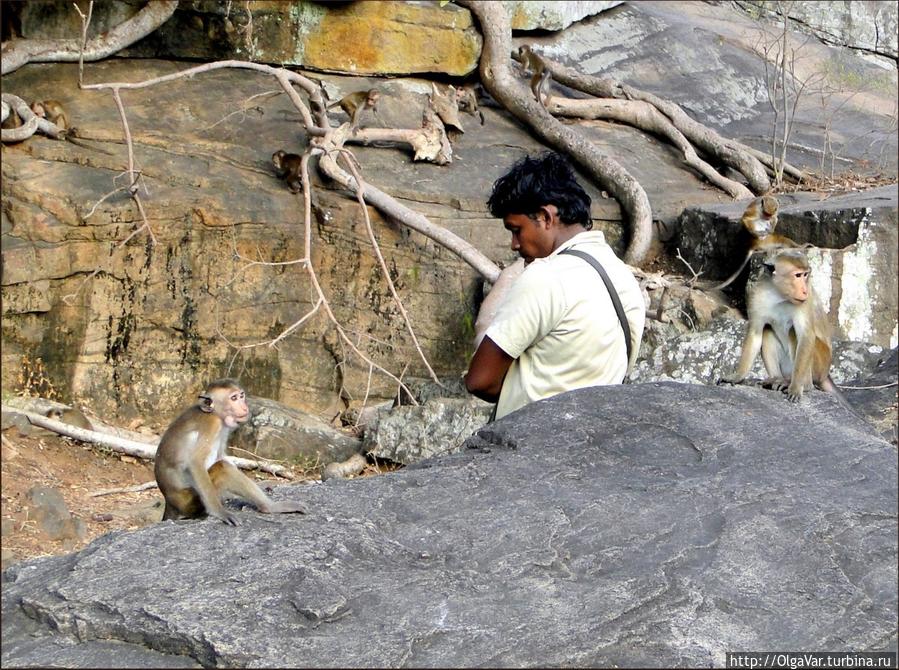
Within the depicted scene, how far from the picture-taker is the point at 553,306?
4359 millimetres

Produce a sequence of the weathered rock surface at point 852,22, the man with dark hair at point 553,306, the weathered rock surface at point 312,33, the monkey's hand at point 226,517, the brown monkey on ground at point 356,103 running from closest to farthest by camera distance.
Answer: the monkey's hand at point 226,517 < the man with dark hair at point 553,306 < the brown monkey on ground at point 356,103 < the weathered rock surface at point 312,33 < the weathered rock surface at point 852,22

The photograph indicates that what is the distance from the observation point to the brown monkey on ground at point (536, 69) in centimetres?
1250

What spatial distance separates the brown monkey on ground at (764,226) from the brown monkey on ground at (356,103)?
366cm

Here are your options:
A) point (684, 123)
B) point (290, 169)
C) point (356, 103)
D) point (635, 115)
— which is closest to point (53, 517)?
point (290, 169)

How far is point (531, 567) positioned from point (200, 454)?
1.54 meters

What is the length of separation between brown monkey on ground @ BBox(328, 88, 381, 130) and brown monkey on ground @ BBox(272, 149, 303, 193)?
87 cm

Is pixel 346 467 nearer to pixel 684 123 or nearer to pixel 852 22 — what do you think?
pixel 684 123

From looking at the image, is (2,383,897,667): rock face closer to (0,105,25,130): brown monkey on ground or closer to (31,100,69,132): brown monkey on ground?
(0,105,25,130): brown monkey on ground

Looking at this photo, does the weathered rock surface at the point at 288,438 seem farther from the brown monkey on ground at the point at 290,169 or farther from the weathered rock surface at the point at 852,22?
the weathered rock surface at the point at 852,22

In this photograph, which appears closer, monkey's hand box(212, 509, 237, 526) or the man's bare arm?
monkey's hand box(212, 509, 237, 526)

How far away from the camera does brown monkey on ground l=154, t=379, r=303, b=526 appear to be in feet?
13.7

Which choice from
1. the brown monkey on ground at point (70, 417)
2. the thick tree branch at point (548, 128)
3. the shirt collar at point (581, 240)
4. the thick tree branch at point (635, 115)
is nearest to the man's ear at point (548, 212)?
the shirt collar at point (581, 240)

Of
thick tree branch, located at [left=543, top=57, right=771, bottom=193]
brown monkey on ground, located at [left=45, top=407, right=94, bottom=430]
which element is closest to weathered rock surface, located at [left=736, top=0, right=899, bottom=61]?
thick tree branch, located at [left=543, top=57, right=771, bottom=193]

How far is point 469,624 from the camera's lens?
314 centimetres
